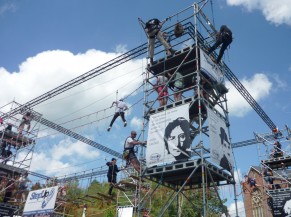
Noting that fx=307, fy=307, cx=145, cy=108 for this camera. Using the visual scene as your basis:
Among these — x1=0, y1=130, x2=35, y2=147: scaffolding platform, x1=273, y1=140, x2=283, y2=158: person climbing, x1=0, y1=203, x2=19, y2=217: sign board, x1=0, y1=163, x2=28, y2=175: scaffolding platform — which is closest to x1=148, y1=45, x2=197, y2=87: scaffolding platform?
x1=273, y1=140, x2=283, y2=158: person climbing

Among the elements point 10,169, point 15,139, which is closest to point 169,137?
point 10,169

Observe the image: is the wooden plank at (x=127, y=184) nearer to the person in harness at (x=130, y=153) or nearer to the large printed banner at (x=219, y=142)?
the person in harness at (x=130, y=153)

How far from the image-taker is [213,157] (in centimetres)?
1241

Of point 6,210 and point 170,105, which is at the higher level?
point 170,105

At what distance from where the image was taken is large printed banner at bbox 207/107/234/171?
12.7 m

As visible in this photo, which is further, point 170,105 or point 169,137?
point 170,105

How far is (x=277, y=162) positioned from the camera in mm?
25234

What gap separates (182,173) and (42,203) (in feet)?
40.8

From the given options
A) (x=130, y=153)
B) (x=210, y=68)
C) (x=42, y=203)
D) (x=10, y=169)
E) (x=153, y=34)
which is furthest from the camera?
(x=10, y=169)

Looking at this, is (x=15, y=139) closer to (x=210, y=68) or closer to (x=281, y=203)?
(x=210, y=68)

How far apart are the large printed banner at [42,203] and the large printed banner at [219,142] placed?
12.4m

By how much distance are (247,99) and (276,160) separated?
5.92 m

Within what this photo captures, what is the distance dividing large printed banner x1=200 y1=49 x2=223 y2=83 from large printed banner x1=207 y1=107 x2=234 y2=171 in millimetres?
1993

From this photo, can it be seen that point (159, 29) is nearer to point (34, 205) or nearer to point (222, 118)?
point (222, 118)
